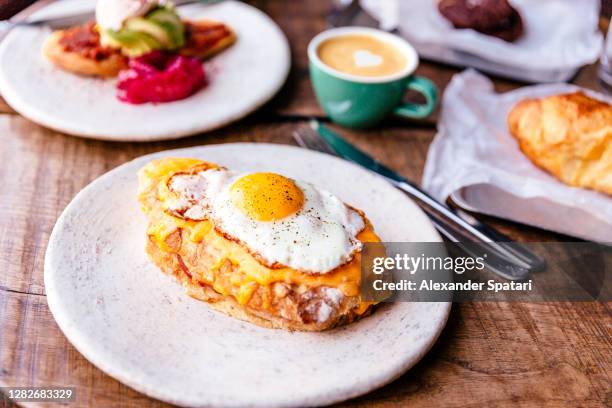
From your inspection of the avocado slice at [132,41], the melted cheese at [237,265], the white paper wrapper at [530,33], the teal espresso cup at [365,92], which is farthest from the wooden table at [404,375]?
the white paper wrapper at [530,33]

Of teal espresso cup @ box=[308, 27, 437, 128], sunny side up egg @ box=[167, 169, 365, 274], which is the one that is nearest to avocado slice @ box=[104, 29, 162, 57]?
teal espresso cup @ box=[308, 27, 437, 128]

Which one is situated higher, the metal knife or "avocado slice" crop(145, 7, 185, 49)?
"avocado slice" crop(145, 7, 185, 49)

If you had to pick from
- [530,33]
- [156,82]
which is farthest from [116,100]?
[530,33]

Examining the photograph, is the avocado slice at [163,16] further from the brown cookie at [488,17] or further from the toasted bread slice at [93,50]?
the brown cookie at [488,17]

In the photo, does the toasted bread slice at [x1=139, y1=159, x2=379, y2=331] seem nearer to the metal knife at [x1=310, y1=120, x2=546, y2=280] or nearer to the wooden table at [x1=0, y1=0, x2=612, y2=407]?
the wooden table at [x1=0, y1=0, x2=612, y2=407]

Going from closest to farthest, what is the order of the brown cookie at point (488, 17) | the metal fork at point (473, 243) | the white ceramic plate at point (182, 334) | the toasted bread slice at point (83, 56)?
the white ceramic plate at point (182, 334)
the metal fork at point (473, 243)
the toasted bread slice at point (83, 56)
the brown cookie at point (488, 17)
